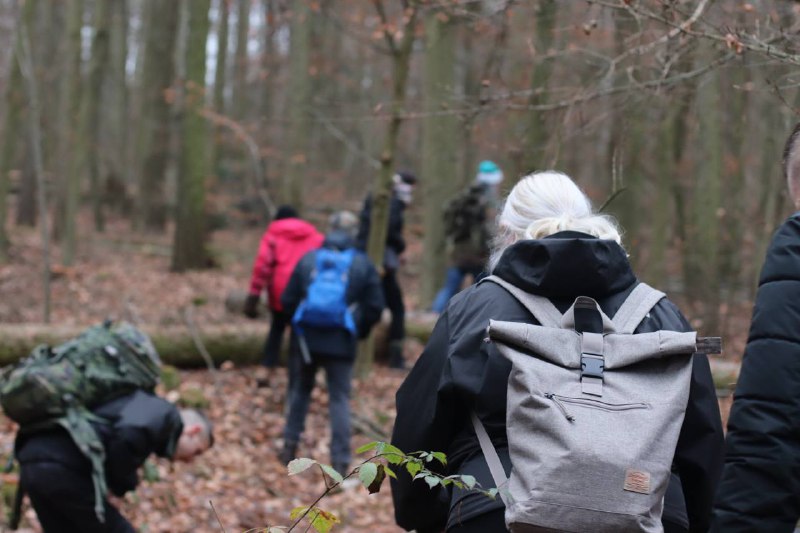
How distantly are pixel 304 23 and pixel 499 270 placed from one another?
1228 centimetres

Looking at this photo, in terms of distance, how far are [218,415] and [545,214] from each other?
20.9 feet

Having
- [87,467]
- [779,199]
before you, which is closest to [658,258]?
[779,199]

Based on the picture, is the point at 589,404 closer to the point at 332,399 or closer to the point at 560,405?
the point at 560,405

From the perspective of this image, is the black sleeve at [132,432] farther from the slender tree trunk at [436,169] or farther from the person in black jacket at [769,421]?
the slender tree trunk at [436,169]

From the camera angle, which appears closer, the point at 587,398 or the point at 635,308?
the point at 587,398

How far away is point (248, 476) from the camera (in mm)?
7590

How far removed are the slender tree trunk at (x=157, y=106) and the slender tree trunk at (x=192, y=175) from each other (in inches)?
197

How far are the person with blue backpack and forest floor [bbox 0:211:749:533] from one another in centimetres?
45

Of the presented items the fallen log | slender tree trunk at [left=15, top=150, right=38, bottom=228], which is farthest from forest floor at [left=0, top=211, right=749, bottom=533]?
slender tree trunk at [left=15, top=150, right=38, bottom=228]

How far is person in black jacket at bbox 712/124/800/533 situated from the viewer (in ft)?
7.47

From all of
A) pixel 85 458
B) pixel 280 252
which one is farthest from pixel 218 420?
pixel 85 458

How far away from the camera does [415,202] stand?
24.3m

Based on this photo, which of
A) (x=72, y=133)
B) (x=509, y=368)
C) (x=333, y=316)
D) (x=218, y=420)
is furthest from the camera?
(x=72, y=133)

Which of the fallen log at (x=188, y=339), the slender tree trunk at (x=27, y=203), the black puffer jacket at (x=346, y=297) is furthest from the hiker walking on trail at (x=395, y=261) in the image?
the slender tree trunk at (x=27, y=203)
